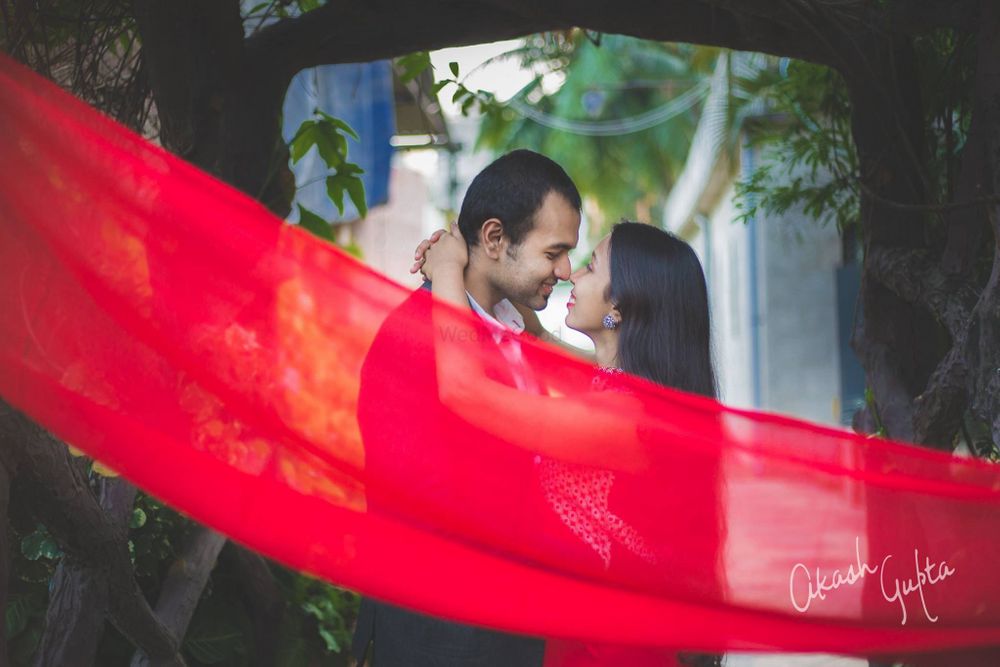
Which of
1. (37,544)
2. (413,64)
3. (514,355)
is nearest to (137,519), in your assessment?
(37,544)

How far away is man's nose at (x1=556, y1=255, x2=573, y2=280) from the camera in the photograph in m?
2.58

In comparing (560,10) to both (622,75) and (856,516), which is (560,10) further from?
(622,75)

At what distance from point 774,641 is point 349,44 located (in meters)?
2.03

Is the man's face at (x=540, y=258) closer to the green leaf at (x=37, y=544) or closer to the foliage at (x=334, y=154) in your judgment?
the foliage at (x=334, y=154)

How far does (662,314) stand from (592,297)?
166mm

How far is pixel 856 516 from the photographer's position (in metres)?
2.45

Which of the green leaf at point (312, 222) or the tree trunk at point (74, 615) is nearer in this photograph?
the tree trunk at point (74, 615)

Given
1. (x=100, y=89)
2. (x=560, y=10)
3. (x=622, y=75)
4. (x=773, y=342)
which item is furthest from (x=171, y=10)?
(x=622, y=75)

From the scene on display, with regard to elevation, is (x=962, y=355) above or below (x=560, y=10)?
below

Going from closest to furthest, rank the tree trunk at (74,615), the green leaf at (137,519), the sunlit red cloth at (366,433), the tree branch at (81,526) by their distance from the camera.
Result: the sunlit red cloth at (366,433) → the tree branch at (81,526) → the tree trunk at (74,615) → the green leaf at (137,519)

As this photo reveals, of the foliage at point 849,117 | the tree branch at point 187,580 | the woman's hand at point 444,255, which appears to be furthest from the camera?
the tree branch at point 187,580

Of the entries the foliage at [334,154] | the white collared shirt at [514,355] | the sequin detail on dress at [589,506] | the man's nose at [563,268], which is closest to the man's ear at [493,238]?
the man's nose at [563,268]

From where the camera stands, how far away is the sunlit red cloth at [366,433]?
213cm

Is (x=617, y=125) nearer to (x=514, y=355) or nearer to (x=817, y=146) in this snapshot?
(x=817, y=146)
